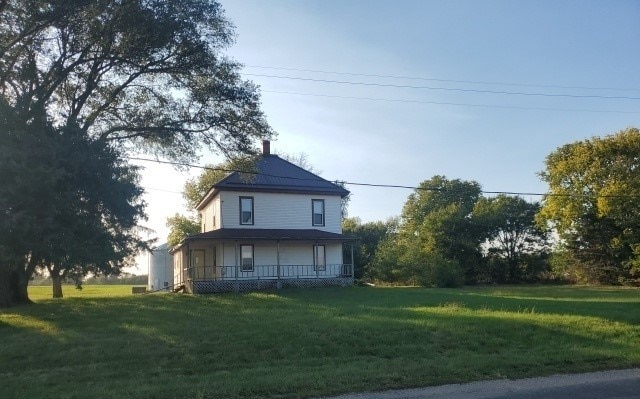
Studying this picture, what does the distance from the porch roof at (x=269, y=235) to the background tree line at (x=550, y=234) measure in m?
6.43

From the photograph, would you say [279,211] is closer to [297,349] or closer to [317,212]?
[317,212]

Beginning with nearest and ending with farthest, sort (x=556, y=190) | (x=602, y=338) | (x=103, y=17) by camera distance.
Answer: (x=602, y=338) < (x=103, y=17) < (x=556, y=190)

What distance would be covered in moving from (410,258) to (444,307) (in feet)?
80.4

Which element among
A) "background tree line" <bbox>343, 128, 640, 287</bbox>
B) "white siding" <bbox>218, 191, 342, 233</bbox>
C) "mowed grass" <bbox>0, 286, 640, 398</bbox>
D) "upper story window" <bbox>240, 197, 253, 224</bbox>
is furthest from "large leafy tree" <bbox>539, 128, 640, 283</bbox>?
"mowed grass" <bbox>0, 286, 640, 398</bbox>

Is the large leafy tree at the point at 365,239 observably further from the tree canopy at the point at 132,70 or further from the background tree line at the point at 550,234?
the tree canopy at the point at 132,70

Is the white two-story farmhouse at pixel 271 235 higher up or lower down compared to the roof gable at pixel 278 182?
lower down

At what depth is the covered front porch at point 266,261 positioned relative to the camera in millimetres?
32791

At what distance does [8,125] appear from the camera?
15.6 meters

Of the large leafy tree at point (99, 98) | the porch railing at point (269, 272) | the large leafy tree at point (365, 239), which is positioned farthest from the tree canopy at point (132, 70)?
the large leafy tree at point (365, 239)

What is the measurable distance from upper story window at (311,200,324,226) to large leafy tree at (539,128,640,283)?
1782 cm

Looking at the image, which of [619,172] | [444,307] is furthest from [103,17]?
[619,172]

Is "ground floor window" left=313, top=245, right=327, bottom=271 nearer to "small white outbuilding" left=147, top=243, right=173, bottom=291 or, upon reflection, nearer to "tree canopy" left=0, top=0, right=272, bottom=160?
"tree canopy" left=0, top=0, right=272, bottom=160

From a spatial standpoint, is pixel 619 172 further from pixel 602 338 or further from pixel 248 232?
pixel 602 338

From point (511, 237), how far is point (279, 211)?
29191 millimetres
